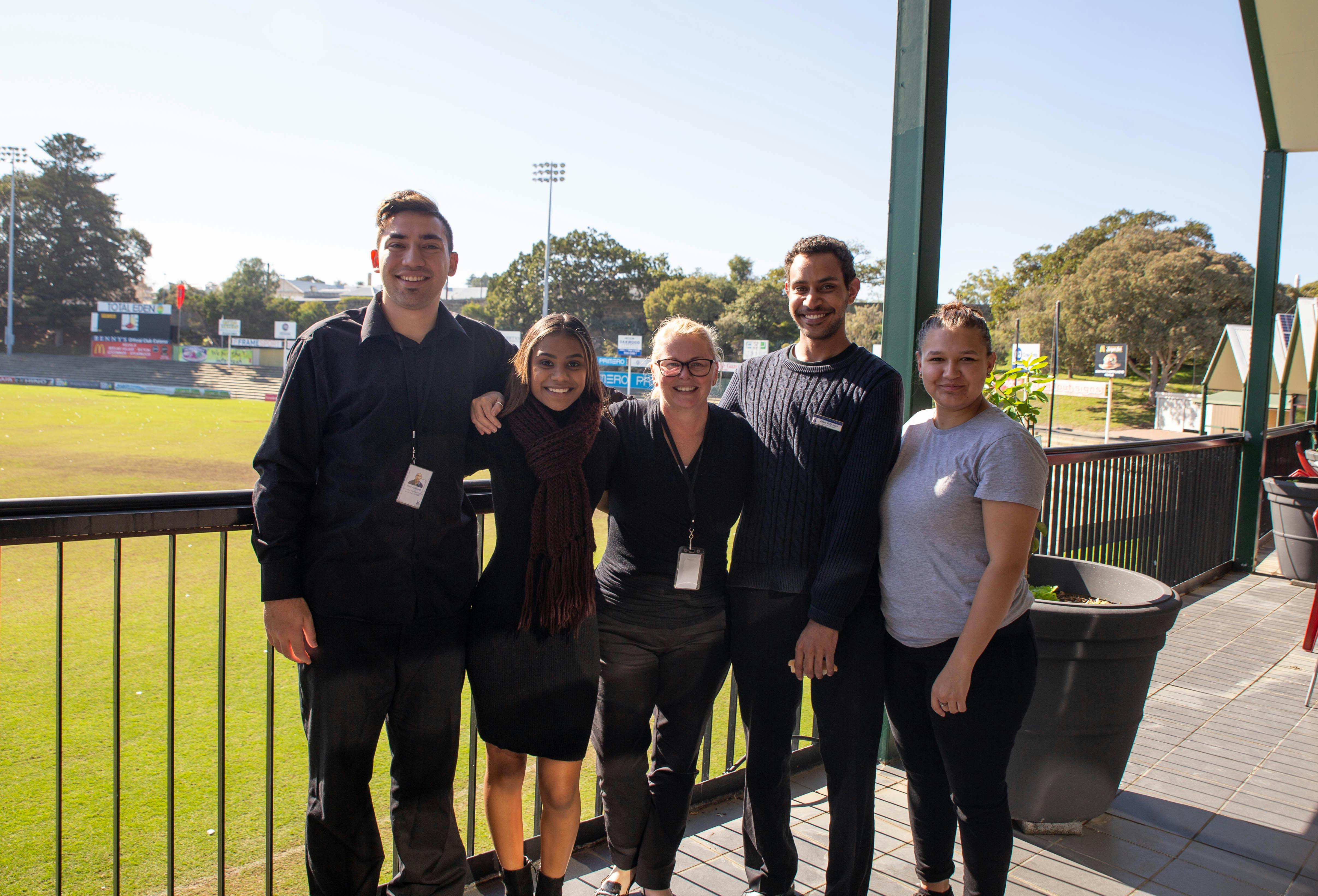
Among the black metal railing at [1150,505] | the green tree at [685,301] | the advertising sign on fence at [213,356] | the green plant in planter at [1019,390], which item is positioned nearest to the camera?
the green plant in planter at [1019,390]

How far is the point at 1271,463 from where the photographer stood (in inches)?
319

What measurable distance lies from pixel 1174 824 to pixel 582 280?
7016 centimetres

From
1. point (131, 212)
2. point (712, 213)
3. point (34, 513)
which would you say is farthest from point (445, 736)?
point (131, 212)

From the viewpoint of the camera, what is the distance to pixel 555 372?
6.58 ft

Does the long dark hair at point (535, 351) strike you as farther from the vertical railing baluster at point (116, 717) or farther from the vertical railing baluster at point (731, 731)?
the vertical railing baluster at point (731, 731)

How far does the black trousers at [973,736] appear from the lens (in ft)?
6.40

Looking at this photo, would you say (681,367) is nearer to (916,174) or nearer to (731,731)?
(916,174)

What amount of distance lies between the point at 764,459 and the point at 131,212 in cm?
8513

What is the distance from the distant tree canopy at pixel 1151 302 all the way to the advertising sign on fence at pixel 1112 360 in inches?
295

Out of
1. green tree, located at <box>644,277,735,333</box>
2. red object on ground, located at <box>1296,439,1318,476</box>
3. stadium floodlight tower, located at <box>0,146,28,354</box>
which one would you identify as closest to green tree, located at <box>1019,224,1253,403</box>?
green tree, located at <box>644,277,735,333</box>

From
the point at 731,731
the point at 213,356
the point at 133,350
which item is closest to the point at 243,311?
the point at 213,356

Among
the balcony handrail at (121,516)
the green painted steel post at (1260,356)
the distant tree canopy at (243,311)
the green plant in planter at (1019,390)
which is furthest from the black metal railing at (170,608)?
the distant tree canopy at (243,311)

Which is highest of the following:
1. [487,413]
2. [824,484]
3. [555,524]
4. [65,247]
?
[65,247]

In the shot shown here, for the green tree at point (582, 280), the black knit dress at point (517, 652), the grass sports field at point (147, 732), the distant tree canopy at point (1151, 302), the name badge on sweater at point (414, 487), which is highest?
the green tree at point (582, 280)
